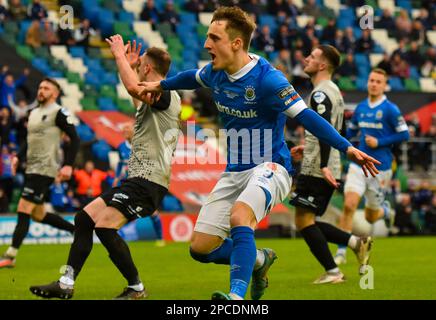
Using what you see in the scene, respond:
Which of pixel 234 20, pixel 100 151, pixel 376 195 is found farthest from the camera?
pixel 100 151

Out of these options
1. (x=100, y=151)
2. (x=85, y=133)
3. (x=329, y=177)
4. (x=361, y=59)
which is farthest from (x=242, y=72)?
(x=361, y=59)

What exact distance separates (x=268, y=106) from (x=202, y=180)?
48.5ft

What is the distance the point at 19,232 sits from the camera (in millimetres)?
12289

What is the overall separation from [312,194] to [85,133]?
42.2 ft

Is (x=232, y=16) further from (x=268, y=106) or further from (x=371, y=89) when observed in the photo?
(x=371, y=89)

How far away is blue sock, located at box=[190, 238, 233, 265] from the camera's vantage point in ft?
25.0

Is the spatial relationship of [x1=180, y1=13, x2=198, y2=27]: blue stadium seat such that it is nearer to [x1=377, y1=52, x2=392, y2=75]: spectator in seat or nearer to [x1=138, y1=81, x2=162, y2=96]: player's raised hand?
[x1=377, y1=52, x2=392, y2=75]: spectator in seat

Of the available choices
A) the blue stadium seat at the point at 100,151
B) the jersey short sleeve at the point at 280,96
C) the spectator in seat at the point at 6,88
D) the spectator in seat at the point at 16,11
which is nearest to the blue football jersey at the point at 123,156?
the blue stadium seat at the point at 100,151

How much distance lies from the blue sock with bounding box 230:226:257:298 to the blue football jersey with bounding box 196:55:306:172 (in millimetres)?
731

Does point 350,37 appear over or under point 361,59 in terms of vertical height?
over

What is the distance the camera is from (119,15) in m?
27.5

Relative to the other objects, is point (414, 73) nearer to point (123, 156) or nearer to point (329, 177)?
point (123, 156)

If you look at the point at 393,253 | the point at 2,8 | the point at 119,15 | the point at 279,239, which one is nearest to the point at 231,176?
the point at 393,253

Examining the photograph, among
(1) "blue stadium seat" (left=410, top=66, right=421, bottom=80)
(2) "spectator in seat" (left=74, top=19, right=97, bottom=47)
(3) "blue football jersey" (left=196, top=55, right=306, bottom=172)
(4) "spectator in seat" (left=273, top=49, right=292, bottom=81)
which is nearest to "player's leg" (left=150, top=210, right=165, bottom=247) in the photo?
(4) "spectator in seat" (left=273, top=49, right=292, bottom=81)
